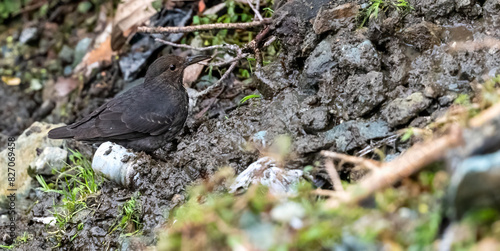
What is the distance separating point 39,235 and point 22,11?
4.88 m

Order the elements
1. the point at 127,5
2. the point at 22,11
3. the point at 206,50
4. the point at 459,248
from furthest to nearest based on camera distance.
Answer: the point at 22,11, the point at 127,5, the point at 206,50, the point at 459,248

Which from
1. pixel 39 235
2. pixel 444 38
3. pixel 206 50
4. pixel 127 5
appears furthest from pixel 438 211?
pixel 127 5

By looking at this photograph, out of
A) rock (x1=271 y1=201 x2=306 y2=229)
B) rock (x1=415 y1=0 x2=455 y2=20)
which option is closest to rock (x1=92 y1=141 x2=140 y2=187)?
rock (x1=271 y1=201 x2=306 y2=229)

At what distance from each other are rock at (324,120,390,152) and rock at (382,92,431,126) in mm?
88

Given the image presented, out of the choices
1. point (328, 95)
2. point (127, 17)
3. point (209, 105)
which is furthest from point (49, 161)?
point (328, 95)

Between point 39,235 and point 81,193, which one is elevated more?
point 81,193

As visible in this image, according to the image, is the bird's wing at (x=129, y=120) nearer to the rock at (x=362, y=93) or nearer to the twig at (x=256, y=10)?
the twig at (x=256, y=10)

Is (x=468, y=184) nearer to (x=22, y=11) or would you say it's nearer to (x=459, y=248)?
(x=459, y=248)

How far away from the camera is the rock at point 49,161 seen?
5.04 m

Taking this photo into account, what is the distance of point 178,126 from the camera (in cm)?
500

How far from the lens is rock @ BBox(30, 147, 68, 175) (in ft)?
16.5

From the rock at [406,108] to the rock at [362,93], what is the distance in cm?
20

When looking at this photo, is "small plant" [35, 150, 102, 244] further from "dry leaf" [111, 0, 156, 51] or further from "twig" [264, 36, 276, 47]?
"twig" [264, 36, 276, 47]

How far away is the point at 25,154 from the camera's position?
545cm
